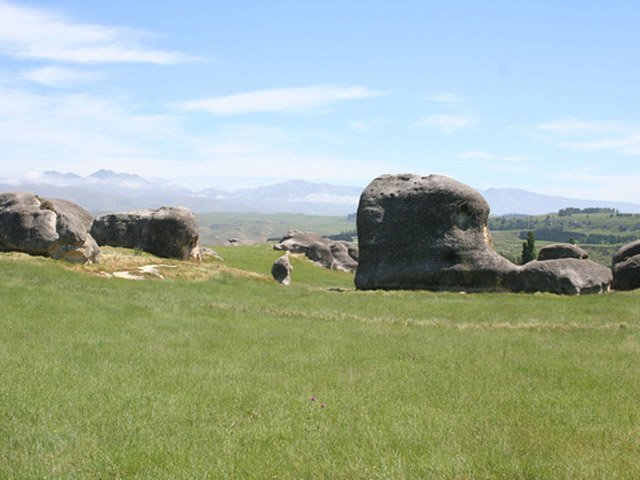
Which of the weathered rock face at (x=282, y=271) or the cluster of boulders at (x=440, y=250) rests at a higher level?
the cluster of boulders at (x=440, y=250)

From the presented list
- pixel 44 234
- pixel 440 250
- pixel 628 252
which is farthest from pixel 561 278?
pixel 44 234

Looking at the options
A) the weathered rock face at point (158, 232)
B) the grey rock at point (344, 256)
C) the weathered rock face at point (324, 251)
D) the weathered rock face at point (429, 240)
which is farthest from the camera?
the grey rock at point (344, 256)

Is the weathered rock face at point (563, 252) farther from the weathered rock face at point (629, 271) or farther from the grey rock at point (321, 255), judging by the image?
the grey rock at point (321, 255)

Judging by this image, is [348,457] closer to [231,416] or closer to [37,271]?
[231,416]

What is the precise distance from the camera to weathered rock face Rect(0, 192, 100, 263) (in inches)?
1325

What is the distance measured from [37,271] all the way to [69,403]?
21.9 metres

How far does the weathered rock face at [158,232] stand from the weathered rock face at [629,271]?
3814cm

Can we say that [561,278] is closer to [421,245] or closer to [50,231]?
[421,245]

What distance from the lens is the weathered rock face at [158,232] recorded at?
4834cm

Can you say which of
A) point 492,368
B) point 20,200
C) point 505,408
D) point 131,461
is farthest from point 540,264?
point 20,200

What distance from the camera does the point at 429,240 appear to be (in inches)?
1531

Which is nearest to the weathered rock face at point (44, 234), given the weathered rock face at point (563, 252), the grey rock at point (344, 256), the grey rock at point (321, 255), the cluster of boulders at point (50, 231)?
the cluster of boulders at point (50, 231)

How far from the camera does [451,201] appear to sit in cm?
3866

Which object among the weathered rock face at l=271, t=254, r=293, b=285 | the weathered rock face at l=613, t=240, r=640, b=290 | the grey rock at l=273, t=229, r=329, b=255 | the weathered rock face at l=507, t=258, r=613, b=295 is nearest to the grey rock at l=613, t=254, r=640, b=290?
the weathered rock face at l=613, t=240, r=640, b=290
